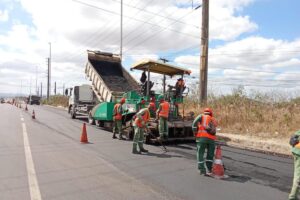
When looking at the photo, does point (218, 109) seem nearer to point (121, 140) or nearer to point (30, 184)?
point (121, 140)

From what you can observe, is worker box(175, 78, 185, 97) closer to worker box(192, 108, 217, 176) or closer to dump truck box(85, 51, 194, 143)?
dump truck box(85, 51, 194, 143)

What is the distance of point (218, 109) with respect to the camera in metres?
19.5

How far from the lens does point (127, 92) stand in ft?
55.1

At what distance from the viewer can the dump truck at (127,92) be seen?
13812 mm

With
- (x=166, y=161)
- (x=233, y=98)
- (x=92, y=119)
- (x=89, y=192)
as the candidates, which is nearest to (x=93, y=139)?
(x=166, y=161)

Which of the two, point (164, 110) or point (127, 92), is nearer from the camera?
point (164, 110)

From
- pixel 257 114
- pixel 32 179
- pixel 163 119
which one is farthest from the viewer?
pixel 257 114

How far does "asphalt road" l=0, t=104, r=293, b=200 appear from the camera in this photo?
6242 mm

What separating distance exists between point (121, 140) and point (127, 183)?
6.99 metres

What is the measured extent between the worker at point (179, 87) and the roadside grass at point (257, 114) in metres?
3.47

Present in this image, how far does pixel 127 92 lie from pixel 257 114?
5.98 metres

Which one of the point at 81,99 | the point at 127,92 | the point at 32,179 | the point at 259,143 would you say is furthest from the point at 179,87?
the point at 81,99

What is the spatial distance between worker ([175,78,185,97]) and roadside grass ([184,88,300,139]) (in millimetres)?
3467

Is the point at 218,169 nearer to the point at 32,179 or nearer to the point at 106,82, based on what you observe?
the point at 32,179
